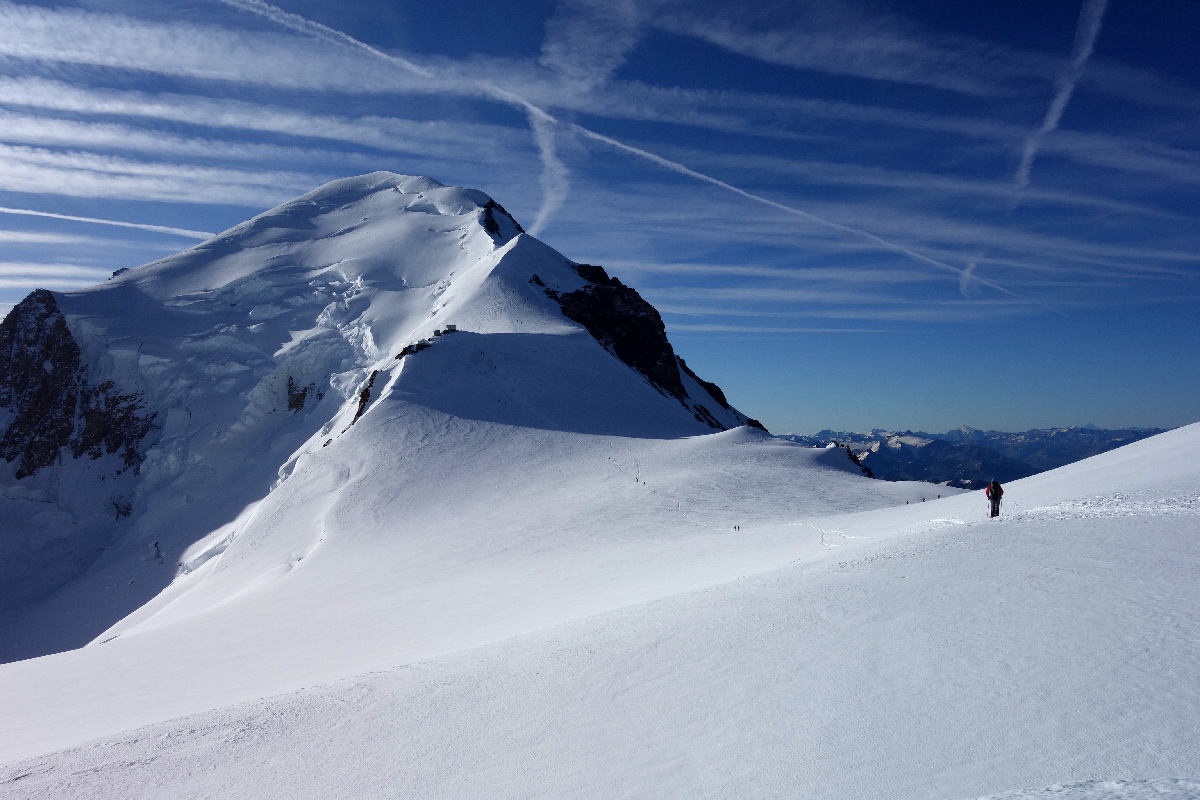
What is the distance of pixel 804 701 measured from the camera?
281 inches

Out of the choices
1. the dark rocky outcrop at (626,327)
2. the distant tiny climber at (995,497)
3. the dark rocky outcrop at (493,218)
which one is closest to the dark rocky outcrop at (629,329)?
the dark rocky outcrop at (626,327)

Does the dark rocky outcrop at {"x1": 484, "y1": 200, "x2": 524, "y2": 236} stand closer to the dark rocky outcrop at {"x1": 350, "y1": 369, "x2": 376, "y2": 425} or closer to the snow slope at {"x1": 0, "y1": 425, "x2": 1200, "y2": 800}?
the dark rocky outcrop at {"x1": 350, "y1": 369, "x2": 376, "y2": 425}

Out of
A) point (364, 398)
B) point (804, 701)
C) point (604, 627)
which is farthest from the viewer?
point (364, 398)

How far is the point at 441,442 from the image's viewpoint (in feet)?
117

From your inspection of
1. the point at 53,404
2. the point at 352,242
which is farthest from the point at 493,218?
the point at 53,404

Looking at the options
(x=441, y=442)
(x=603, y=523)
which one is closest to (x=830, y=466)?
(x=603, y=523)

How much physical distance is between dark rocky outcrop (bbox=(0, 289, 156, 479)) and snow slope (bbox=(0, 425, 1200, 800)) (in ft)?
154

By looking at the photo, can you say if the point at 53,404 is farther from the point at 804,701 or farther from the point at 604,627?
the point at 804,701

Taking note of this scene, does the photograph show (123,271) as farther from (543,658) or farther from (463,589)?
(543,658)

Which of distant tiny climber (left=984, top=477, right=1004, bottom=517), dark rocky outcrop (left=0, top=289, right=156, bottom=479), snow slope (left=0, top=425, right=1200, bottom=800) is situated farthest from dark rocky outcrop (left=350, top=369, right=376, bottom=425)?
distant tiny climber (left=984, top=477, right=1004, bottom=517)

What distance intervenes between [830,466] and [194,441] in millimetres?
45085

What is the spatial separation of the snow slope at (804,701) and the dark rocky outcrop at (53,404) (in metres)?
46.9

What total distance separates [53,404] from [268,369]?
1692 cm

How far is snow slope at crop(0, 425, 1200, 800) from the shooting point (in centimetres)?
584
